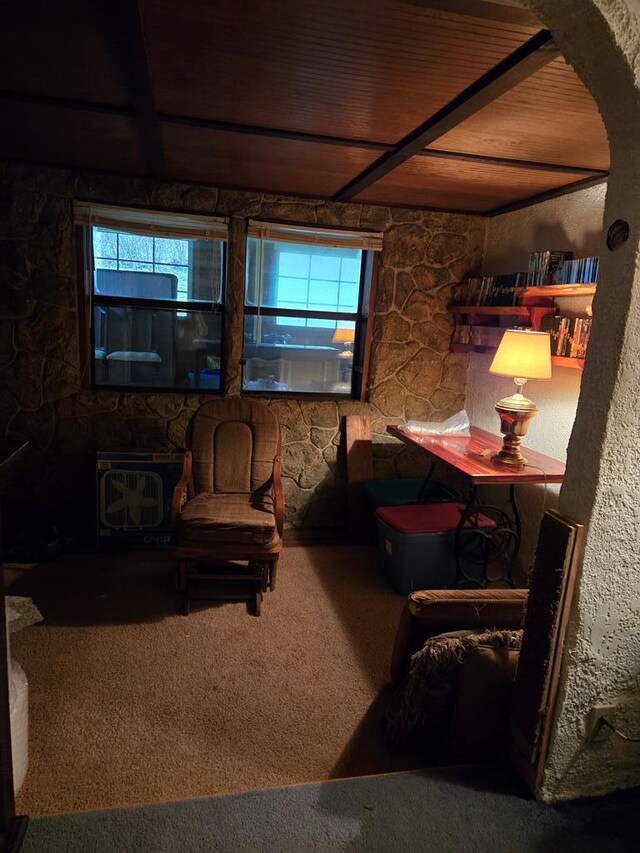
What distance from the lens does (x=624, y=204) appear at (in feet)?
4.41

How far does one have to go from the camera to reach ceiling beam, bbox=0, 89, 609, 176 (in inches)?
85.4

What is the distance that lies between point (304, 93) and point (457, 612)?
1928 millimetres

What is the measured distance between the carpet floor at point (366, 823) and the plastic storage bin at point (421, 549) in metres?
1.39

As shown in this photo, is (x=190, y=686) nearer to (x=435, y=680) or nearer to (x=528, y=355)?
(x=435, y=680)

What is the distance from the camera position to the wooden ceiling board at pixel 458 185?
8.90 feet

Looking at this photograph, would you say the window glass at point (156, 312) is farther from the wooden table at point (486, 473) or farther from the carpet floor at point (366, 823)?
the carpet floor at point (366, 823)

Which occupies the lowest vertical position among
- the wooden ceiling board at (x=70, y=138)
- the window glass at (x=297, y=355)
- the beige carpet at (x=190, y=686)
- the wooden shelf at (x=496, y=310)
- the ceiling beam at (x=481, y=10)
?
the beige carpet at (x=190, y=686)

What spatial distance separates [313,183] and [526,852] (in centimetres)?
318

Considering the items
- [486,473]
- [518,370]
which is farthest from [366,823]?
[518,370]

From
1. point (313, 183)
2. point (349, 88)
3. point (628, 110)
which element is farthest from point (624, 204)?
point (313, 183)

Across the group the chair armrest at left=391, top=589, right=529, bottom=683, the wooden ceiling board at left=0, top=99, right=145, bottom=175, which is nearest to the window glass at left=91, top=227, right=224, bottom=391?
the wooden ceiling board at left=0, top=99, right=145, bottom=175

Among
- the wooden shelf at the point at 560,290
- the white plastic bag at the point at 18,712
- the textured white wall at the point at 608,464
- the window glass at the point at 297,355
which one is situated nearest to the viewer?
the textured white wall at the point at 608,464

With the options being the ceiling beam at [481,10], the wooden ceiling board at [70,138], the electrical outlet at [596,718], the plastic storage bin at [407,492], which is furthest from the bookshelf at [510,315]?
the wooden ceiling board at [70,138]

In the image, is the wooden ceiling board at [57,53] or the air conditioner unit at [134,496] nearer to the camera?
the wooden ceiling board at [57,53]
